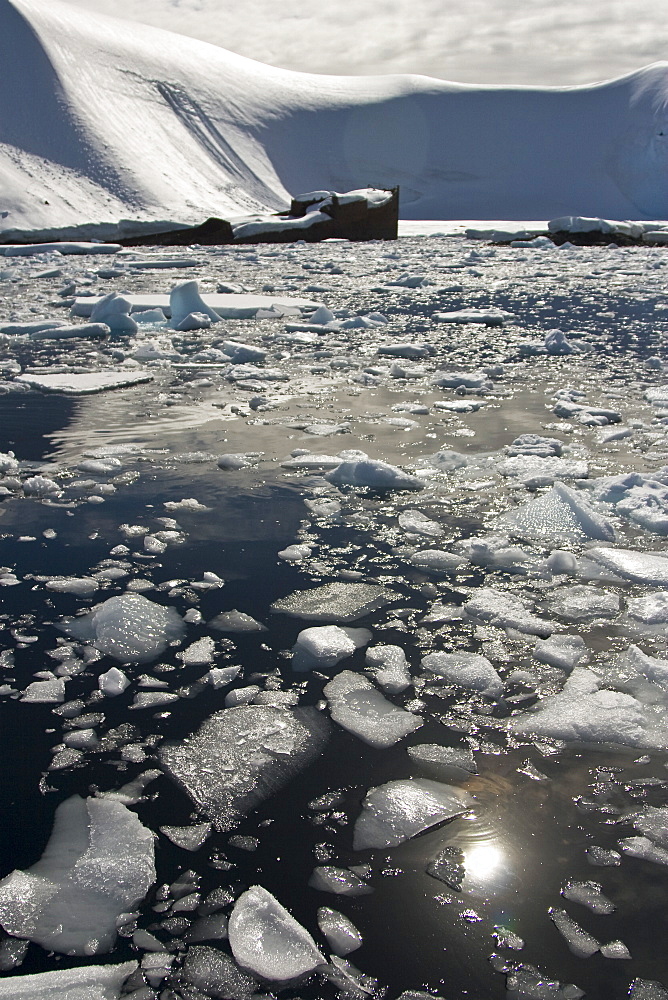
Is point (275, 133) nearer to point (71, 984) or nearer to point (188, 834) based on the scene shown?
point (188, 834)

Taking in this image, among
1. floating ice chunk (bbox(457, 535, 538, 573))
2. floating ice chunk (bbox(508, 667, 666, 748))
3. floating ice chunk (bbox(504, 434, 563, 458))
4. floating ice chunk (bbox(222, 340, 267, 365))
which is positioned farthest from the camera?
floating ice chunk (bbox(222, 340, 267, 365))

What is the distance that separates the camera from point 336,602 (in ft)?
6.68

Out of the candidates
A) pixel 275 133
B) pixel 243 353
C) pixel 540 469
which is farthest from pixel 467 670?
pixel 275 133

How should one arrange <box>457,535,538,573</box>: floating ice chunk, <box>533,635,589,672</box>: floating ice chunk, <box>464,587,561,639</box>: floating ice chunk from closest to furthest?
<box>533,635,589,672</box>: floating ice chunk
<box>464,587,561,639</box>: floating ice chunk
<box>457,535,538,573</box>: floating ice chunk

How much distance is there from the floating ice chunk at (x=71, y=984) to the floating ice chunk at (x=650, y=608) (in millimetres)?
1404

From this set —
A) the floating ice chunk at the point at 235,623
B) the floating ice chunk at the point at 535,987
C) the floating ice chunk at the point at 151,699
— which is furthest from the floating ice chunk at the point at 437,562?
the floating ice chunk at the point at 535,987

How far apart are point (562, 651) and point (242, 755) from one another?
0.76 metres

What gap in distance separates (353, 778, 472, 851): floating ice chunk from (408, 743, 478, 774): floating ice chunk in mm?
54

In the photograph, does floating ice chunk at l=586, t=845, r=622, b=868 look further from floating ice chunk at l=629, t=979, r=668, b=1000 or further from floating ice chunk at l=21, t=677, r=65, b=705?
floating ice chunk at l=21, t=677, r=65, b=705

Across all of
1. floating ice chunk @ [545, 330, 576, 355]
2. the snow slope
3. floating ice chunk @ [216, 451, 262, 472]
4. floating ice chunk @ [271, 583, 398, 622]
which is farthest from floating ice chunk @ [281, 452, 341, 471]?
the snow slope

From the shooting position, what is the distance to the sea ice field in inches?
43.1

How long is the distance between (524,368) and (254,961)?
468cm

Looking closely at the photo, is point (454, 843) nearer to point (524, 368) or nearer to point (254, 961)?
point (254, 961)

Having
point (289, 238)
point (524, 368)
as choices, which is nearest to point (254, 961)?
point (524, 368)
